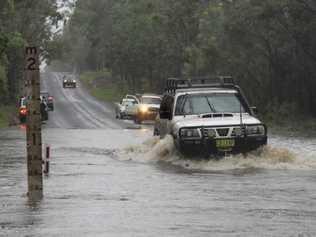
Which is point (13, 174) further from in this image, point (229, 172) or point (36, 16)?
point (36, 16)

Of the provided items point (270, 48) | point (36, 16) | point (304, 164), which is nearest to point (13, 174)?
point (304, 164)

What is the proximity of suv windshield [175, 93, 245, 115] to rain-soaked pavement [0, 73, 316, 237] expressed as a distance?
87 centimetres

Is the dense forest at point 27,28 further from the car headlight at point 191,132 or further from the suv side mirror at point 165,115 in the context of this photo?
the car headlight at point 191,132

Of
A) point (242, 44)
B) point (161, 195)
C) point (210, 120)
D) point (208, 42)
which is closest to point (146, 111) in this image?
point (242, 44)

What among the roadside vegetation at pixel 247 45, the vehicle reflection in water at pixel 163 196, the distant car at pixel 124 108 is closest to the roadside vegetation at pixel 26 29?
the roadside vegetation at pixel 247 45

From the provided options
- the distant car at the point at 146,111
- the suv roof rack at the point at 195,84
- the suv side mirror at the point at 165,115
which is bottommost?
the distant car at the point at 146,111

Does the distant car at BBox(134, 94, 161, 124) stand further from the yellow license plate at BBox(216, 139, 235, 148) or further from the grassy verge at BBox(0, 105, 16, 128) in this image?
the yellow license plate at BBox(216, 139, 235, 148)

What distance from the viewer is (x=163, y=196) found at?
1374 centimetres

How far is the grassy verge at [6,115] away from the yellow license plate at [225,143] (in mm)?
30507

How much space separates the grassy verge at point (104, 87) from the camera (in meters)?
109

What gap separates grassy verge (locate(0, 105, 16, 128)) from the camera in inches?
2037

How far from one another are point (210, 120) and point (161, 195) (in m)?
5.55

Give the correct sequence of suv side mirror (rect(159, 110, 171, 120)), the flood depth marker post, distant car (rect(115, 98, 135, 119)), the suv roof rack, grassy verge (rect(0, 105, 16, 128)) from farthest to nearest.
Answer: distant car (rect(115, 98, 135, 119)), grassy verge (rect(0, 105, 16, 128)), the suv roof rack, suv side mirror (rect(159, 110, 171, 120)), the flood depth marker post

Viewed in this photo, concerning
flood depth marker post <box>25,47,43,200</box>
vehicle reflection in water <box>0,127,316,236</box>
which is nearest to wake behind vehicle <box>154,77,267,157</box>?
vehicle reflection in water <box>0,127,316,236</box>
